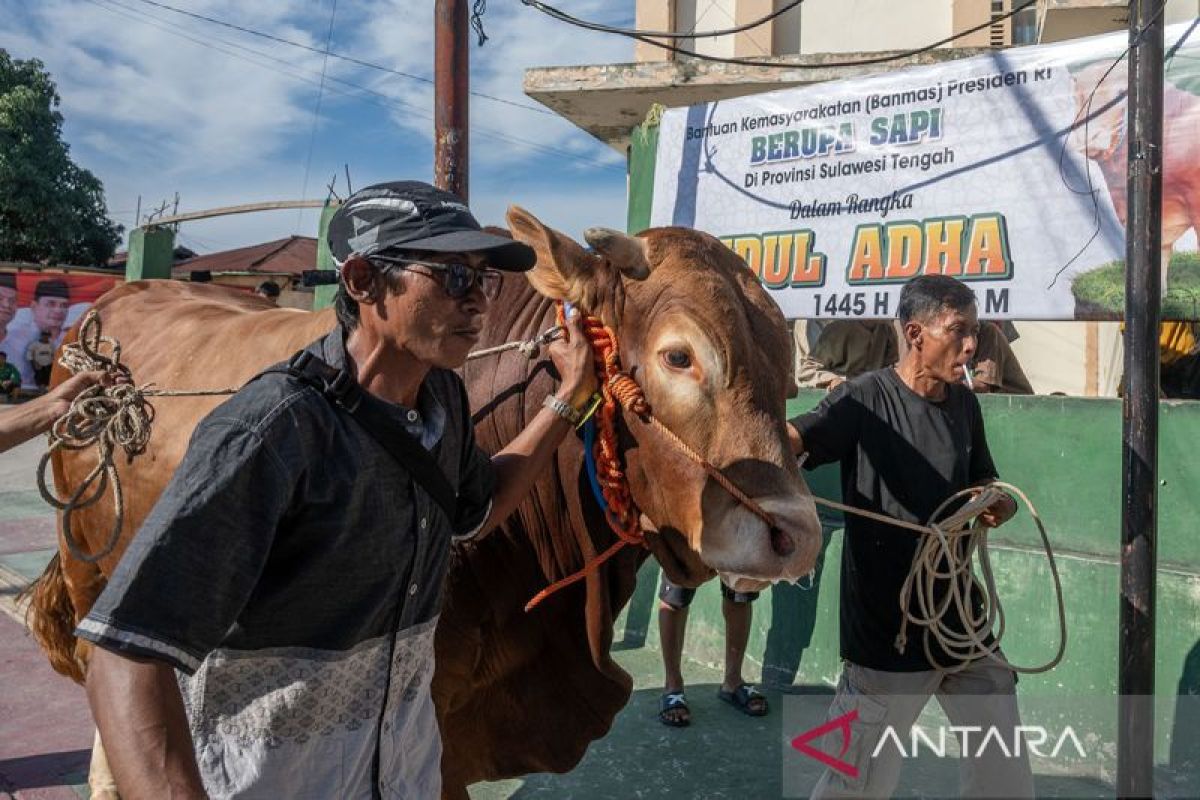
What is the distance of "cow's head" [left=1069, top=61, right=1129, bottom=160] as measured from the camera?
4211 millimetres

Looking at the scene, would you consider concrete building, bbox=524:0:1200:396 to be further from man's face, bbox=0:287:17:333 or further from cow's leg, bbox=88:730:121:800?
man's face, bbox=0:287:17:333

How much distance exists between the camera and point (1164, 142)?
13.4 ft

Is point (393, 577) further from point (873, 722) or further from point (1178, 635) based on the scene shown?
point (1178, 635)

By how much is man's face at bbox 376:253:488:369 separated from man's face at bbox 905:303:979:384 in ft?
6.34

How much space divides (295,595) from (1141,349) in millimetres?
2251

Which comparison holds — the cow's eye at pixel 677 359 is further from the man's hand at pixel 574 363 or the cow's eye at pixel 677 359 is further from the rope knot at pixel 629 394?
the man's hand at pixel 574 363

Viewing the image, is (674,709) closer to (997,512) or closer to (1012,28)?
(997,512)

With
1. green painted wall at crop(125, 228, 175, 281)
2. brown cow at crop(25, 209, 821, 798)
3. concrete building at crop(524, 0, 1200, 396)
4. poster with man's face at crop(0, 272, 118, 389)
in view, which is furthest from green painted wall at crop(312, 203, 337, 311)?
poster with man's face at crop(0, 272, 118, 389)

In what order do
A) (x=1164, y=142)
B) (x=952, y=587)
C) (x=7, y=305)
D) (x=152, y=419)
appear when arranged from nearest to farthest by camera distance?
1. (x=152, y=419)
2. (x=952, y=587)
3. (x=1164, y=142)
4. (x=7, y=305)

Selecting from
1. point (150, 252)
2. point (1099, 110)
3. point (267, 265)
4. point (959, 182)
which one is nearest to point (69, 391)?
point (959, 182)

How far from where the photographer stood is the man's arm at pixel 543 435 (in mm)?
2199

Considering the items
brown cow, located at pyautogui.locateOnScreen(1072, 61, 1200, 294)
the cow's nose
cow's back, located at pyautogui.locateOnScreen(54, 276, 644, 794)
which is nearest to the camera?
the cow's nose

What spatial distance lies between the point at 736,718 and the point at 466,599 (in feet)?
8.71

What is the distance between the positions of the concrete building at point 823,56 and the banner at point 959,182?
154 cm
